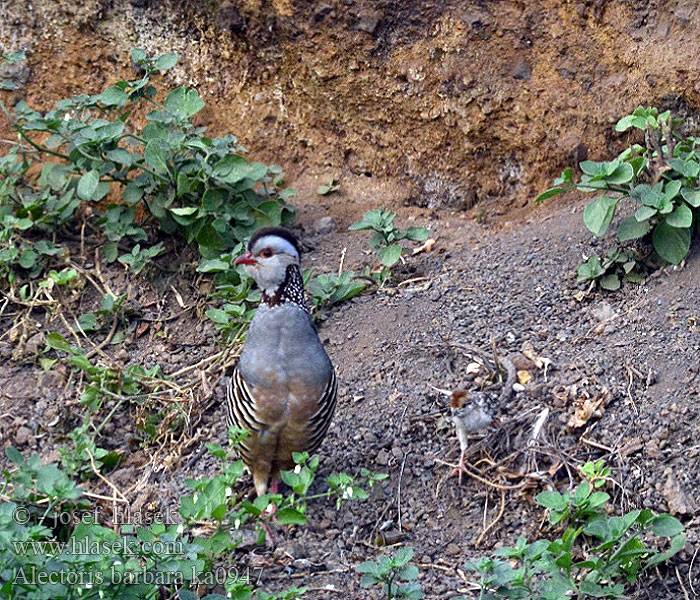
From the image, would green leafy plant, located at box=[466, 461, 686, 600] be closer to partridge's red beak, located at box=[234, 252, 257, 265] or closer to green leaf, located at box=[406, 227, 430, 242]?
partridge's red beak, located at box=[234, 252, 257, 265]

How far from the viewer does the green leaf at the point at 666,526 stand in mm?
4039

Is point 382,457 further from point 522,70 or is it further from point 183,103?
point 522,70

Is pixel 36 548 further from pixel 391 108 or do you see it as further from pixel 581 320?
pixel 391 108

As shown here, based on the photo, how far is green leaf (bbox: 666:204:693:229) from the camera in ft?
17.0

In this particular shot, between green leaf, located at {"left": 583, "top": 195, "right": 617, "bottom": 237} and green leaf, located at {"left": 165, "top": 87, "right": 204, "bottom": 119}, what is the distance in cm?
222

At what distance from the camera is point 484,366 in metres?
5.21

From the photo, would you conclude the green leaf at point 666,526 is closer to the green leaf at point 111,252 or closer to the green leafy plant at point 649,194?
the green leafy plant at point 649,194

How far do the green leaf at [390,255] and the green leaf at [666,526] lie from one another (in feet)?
7.34

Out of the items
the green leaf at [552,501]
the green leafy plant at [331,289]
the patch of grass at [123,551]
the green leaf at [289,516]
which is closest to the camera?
the patch of grass at [123,551]

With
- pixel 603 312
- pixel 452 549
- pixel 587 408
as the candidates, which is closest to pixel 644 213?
pixel 603 312

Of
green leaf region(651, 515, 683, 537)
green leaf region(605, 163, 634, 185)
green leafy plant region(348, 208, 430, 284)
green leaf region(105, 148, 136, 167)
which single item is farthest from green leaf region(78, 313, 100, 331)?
green leaf region(651, 515, 683, 537)

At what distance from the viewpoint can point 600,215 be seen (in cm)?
533

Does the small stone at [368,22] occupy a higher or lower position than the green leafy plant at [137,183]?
higher

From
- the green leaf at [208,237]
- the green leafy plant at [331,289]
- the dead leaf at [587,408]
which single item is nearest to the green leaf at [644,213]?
the dead leaf at [587,408]
